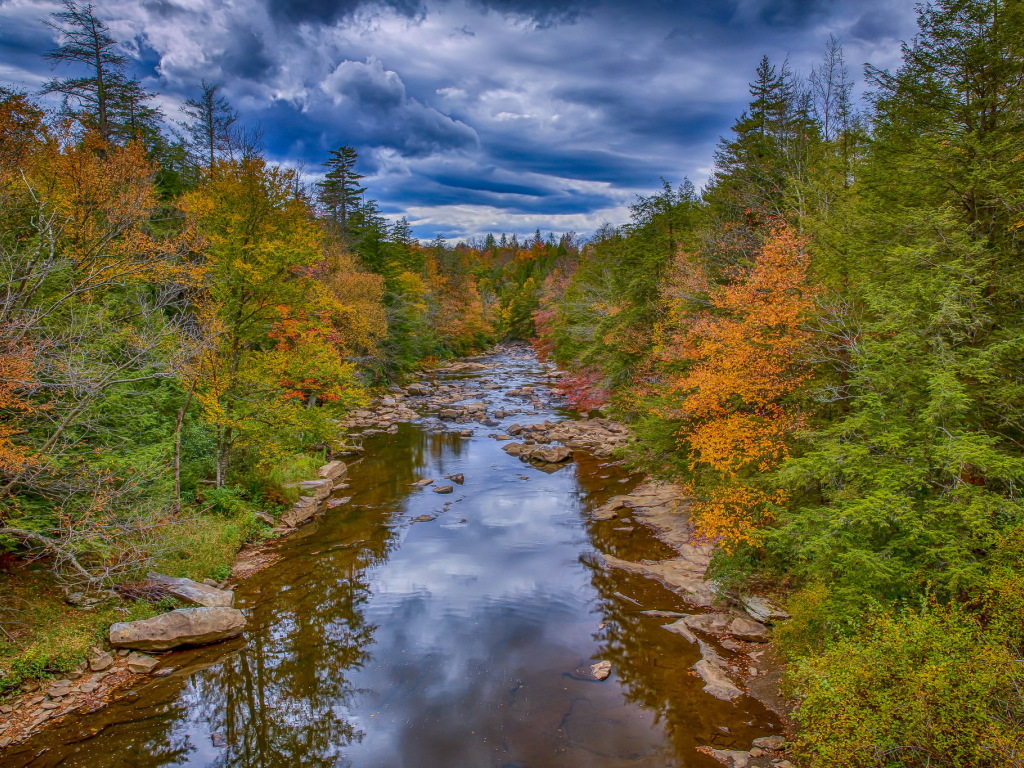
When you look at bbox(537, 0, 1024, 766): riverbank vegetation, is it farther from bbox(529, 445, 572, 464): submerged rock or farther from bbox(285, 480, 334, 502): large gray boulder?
bbox(285, 480, 334, 502): large gray boulder

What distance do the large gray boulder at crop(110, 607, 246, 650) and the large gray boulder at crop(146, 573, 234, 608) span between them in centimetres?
28

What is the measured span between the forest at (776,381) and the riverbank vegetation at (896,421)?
0.18 ft

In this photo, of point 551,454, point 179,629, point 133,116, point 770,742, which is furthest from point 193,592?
point 133,116

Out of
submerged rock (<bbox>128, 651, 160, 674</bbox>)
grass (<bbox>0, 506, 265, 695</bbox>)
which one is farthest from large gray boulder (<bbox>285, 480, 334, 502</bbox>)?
submerged rock (<bbox>128, 651, 160, 674</bbox>)

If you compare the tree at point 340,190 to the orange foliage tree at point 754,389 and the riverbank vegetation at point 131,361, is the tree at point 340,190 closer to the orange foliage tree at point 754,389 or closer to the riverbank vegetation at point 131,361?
the riverbank vegetation at point 131,361

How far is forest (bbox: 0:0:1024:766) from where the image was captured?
627 cm

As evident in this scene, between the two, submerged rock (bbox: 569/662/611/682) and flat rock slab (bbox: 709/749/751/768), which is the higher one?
flat rock slab (bbox: 709/749/751/768)

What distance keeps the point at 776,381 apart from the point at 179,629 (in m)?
13.9

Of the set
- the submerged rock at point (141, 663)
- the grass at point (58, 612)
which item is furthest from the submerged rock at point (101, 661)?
the submerged rock at point (141, 663)

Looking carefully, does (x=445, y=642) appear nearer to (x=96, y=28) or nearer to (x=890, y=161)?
(x=890, y=161)

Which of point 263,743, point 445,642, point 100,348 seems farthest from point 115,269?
point 445,642

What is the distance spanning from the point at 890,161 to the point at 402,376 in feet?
115

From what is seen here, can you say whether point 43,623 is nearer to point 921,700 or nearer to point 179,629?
point 179,629

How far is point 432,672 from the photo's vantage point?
956cm
